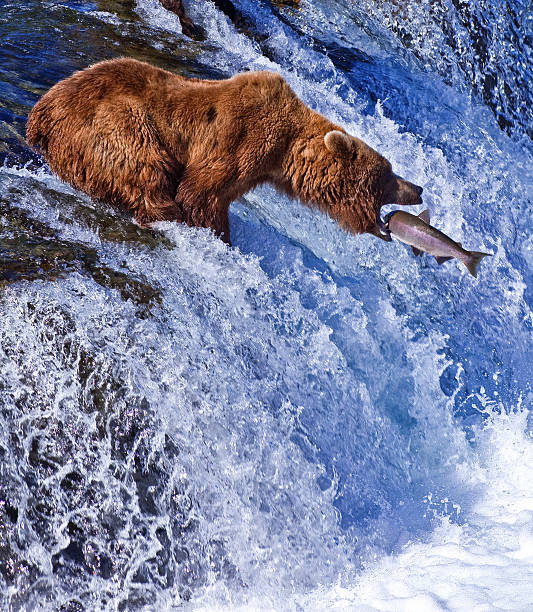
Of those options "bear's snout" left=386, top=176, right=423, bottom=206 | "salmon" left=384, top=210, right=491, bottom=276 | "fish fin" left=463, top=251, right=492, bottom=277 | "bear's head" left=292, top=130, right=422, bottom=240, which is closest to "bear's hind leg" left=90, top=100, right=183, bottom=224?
"bear's head" left=292, top=130, right=422, bottom=240

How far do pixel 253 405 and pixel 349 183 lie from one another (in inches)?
71.9

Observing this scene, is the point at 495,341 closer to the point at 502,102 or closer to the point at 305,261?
the point at 305,261

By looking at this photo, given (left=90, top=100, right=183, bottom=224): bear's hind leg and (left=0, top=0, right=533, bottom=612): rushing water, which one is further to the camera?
(left=90, top=100, right=183, bottom=224): bear's hind leg

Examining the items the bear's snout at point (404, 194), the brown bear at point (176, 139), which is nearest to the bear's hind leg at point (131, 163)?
the brown bear at point (176, 139)

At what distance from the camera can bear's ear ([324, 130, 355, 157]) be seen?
4.72m

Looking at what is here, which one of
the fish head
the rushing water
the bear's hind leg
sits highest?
the fish head

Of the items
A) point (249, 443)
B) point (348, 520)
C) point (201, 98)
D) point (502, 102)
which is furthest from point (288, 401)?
point (502, 102)

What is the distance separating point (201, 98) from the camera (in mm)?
4605

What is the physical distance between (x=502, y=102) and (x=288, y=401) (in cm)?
641

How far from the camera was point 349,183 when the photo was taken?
4949 mm

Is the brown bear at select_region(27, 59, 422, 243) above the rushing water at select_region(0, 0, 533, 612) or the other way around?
above

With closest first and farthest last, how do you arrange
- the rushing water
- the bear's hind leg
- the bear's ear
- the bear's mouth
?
the rushing water, the bear's hind leg, the bear's ear, the bear's mouth

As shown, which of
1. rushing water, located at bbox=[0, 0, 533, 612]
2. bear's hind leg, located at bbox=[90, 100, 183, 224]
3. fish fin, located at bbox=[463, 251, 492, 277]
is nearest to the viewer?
rushing water, located at bbox=[0, 0, 533, 612]

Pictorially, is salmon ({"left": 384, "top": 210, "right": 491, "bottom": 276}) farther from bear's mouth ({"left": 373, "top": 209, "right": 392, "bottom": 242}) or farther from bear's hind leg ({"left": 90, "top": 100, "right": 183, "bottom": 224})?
bear's hind leg ({"left": 90, "top": 100, "right": 183, "bottom": 224})
